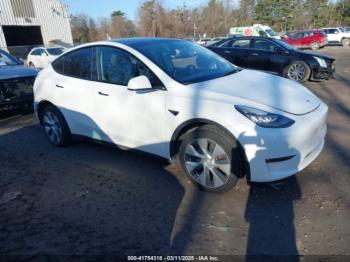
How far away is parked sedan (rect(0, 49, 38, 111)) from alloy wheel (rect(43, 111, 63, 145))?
2.29 metres

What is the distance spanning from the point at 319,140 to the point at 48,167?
358 centimetres

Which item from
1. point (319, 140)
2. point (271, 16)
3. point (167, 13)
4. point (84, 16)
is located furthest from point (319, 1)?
point (319, 140)

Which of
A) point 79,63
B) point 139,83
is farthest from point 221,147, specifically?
point 79,63

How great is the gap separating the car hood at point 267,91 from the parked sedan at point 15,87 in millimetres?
5175

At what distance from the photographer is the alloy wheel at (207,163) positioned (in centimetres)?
327

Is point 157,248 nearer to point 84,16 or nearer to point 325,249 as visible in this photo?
point 325,249

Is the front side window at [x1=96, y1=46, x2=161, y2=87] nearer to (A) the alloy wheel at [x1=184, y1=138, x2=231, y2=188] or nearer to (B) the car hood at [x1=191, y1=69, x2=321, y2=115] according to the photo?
(B) the car hood at [x1=191, y1=69, x2=321, y2=115]

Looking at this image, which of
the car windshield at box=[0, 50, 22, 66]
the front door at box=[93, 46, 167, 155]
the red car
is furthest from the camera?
the red car

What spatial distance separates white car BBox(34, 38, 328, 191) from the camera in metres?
3.07

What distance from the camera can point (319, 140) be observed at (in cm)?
347

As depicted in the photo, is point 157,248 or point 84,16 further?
point 84,16

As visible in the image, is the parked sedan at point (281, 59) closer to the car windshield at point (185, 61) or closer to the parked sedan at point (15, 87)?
the car windshield at point (185, 61)

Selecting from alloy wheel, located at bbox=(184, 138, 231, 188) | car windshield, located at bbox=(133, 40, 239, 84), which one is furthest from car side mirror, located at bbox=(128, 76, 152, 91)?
alloy wheel, located at bbox=(184, 138, 231, 188)

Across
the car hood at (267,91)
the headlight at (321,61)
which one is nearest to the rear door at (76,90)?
the car hood at (267,91)
